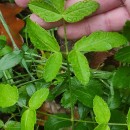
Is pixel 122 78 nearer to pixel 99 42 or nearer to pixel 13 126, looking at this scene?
pixel 99 42

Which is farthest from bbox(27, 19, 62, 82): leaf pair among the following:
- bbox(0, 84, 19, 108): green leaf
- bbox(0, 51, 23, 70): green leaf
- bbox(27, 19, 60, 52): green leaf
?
bbox(0, 51, 23, 70): green leaf

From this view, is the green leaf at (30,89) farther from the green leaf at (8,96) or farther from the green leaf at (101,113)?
the green leaf at (101,113)

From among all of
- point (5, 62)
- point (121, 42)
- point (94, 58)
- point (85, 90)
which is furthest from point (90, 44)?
point (94, 58)

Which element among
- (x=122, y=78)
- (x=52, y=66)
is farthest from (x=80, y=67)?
(x=122, y=78)

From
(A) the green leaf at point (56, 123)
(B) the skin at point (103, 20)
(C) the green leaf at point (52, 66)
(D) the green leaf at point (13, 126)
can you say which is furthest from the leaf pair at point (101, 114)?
(B) the skin at point (103, 20)

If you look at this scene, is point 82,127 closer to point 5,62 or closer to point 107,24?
point 5,62

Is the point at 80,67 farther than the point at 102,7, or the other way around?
the point at 102,7
